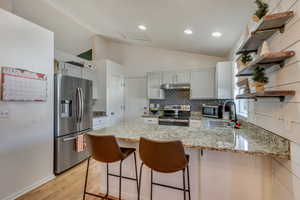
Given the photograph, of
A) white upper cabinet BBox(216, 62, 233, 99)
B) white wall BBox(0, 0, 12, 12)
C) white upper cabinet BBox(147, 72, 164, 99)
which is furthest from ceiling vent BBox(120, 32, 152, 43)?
white wall BBox(0, 0, 12, 12)

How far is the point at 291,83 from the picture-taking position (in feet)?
3.58

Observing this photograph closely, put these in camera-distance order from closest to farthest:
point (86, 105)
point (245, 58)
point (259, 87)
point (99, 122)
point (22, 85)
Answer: point (259, 87) → point (245, 58) → point (22, 85) → point (86, 105) → point (99, 122)

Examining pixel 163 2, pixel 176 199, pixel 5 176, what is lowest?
pixel 176 199

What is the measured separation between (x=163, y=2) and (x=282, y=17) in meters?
1.34

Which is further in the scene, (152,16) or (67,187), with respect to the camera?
(152,16)

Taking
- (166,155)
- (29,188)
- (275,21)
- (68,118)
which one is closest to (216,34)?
(275,21)

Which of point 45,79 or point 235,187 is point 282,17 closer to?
point 235,187

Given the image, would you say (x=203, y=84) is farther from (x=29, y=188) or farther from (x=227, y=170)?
(x=29, y=188)

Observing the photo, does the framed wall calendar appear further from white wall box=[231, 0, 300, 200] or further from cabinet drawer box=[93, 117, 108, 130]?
white wall box=[231, 0, 300, 200]

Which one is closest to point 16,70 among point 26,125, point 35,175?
point 26,125

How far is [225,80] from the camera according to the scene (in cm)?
312

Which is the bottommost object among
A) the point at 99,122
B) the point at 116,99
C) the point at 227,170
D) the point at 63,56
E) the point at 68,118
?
the point at 227,170

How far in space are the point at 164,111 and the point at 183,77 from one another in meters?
1.09

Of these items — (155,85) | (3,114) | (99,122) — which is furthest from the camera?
(155,85)
